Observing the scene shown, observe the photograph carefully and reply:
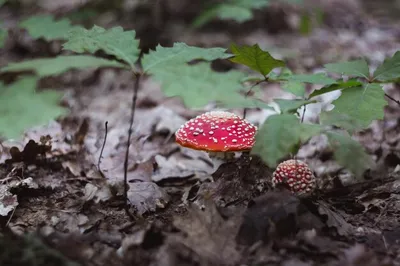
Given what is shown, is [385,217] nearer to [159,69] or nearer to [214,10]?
[159,69]

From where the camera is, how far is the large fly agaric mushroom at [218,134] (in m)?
2.63

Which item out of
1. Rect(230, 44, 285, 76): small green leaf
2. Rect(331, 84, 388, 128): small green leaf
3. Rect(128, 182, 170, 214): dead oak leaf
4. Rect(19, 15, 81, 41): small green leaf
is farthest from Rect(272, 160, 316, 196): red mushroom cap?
Rect(19, 15, 81, 41): small green leaf

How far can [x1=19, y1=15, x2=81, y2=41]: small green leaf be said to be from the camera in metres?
3.71

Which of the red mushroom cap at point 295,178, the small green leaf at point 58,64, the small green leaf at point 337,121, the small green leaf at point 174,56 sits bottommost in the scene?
the red mushroom cap at point 295,178

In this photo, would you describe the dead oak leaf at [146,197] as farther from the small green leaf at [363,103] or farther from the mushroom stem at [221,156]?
the small green leaf at [363,103]

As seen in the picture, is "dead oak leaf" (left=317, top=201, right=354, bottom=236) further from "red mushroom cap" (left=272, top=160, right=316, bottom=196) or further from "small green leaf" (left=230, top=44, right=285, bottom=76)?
"small green leaf" (left=230, top=44, right=285, bottom=76)

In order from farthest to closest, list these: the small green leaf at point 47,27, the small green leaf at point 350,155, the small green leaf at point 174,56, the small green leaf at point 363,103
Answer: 1. the small green leaf at point 47,27
2. the small green leaf at point 363,103
3. the small green leaf at point 174,56
4. the small green leaf at point 350,155

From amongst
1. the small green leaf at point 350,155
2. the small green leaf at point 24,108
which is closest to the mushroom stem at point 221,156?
the small green leaf at point 350,155

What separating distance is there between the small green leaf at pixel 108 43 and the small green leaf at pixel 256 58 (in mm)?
580

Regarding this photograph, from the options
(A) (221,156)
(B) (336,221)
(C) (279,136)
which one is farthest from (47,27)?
(B) (336,221)

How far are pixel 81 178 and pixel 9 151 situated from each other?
0.64m

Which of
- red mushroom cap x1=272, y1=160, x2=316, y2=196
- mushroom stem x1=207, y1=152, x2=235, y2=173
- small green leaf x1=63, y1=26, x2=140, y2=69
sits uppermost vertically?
small green leaf x1=63, y1=26, x2=140, y2=69

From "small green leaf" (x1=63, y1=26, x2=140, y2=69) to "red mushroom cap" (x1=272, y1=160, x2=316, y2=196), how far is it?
41.3 inches

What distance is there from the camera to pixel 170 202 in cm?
271
